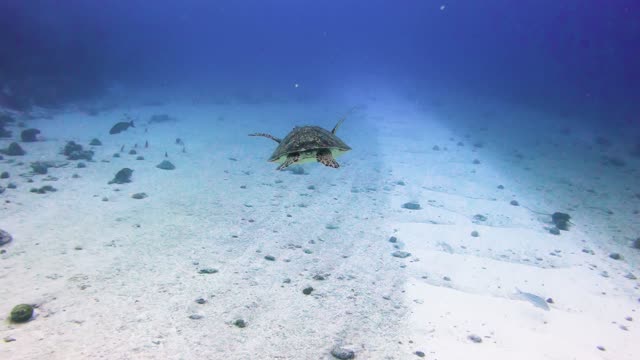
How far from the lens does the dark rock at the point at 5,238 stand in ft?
22.4

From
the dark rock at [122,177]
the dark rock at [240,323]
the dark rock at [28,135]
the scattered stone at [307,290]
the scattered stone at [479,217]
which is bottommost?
the dark rock at [240,323]

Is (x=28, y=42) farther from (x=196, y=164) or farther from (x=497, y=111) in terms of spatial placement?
(x=497, y=111)

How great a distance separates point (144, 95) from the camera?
36.5 meters

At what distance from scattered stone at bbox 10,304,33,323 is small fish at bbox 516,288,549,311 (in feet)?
25.9

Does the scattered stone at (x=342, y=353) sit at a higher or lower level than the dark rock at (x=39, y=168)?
lower

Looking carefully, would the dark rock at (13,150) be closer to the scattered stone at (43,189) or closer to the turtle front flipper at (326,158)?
the scattered stone at (43,189)

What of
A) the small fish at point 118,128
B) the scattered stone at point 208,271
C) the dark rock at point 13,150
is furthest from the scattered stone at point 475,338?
the small fish at point 118,128

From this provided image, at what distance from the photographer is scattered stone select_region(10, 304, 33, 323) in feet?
15.4

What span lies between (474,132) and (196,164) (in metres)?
18.7

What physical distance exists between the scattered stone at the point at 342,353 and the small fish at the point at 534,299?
3.75 m

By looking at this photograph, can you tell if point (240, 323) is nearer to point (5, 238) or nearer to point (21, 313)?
point (21, 313)

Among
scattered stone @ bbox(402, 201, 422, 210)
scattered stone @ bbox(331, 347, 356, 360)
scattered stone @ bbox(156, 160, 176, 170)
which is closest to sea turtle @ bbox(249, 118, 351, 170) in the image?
scattered stone @ bbox(331, 347, 356, 360)

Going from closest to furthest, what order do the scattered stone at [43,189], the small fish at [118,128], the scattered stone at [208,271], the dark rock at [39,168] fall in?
the scattered stone at [208,271] < the scattered stone at [43,189] < the dark rock at [39,168] < the small fish at [118,128]

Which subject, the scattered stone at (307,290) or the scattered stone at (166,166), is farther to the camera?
the scattered stone at (166,166)
